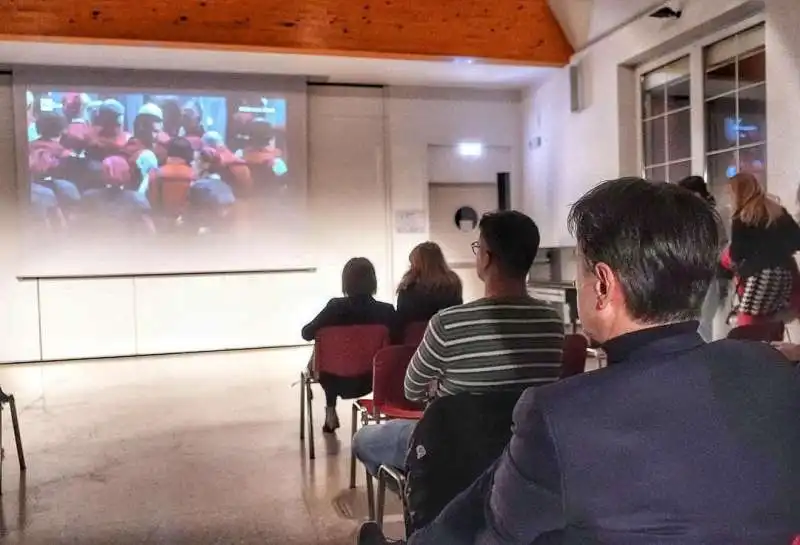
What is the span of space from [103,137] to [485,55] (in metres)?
3.98

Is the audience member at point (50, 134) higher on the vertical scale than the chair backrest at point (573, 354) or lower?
higher

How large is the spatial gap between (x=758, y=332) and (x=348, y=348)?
1.94 meters

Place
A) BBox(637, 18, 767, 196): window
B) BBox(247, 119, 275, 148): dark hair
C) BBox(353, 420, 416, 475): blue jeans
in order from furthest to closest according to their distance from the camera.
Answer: BBox(247, 119, 275, 148): dark hair < BBox(637, 18, 767, 196): window < BBox(353, 420, 416, 475): blue jeans

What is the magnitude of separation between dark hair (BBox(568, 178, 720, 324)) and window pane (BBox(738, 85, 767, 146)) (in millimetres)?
A: 4754

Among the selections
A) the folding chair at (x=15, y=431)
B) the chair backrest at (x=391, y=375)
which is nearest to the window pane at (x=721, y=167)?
the chair backrest at (x=391, y=375)

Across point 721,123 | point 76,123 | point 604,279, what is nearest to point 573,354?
point 604,279

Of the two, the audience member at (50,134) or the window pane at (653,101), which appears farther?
the audience member at (50,134)

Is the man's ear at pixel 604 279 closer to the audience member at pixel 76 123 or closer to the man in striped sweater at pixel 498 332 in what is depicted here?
the man in striped sweater at pixel 498 332

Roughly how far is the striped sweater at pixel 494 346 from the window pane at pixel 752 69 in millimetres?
4009

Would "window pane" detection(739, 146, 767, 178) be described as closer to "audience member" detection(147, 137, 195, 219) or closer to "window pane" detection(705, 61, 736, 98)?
"window pane" detection(705, 61, 736, 98)

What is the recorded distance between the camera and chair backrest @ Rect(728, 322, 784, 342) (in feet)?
11.0

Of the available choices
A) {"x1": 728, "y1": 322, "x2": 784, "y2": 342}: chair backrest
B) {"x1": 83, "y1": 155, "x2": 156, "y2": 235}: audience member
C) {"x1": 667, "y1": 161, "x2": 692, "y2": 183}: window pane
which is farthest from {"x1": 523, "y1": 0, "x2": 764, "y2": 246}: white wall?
{"x1": 83, "y1": 155, "x2": 156, "y2": 235}: audience member

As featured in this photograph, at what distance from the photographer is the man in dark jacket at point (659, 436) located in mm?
847

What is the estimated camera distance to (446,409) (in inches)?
63.7
